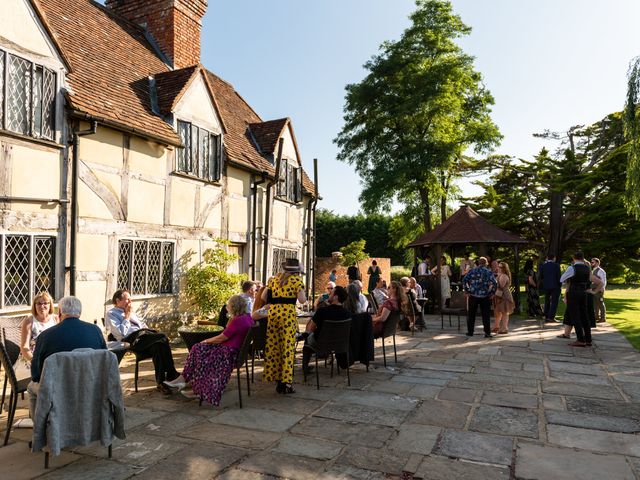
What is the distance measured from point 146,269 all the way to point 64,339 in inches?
254

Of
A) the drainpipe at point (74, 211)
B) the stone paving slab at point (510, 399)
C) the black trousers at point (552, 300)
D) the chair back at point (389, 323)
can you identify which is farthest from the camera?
the black trousers at point (552, 300)

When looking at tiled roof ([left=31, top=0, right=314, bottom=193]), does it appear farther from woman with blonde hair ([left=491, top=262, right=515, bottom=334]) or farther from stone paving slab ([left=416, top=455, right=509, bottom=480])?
stone paving slab ([left=416, top=455, right=509, bottom=480])

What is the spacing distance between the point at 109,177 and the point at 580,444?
8.82 m

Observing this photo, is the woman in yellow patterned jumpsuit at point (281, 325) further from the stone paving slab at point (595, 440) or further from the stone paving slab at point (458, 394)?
the stone paving slab at point (595, 440)

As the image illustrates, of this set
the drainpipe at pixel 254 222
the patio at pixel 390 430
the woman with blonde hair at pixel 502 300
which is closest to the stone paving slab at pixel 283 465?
the patio at pixel 390 430

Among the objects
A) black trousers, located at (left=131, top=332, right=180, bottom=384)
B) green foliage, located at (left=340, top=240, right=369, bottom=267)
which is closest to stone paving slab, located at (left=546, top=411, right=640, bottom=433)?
black trousers, located at (left=131, top=332, right=180, bottom=384)

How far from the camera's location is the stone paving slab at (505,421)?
5066 millimetres

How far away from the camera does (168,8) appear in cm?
1445

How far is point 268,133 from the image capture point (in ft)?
53.4

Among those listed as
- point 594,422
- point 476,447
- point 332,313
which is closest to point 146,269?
point 332,313

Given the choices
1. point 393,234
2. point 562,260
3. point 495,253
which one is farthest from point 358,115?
point 562,260

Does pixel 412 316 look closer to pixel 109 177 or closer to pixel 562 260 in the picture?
pixel 109 177

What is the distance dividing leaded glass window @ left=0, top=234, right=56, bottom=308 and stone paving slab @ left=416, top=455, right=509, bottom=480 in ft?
22.1

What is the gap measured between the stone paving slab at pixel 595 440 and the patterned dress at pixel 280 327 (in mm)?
3226
